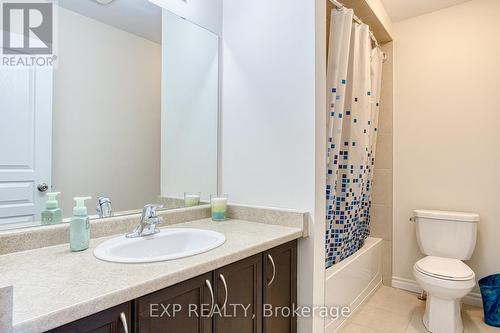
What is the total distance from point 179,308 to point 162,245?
0.45 meters

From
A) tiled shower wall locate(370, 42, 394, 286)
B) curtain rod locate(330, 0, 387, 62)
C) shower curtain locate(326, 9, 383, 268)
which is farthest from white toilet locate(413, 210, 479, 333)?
curtain rod locate(330, 0, 387, 62)

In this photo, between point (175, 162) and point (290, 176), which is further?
point (175, 162)

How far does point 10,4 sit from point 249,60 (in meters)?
1.12

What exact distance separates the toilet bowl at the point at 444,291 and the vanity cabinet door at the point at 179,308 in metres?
1.65

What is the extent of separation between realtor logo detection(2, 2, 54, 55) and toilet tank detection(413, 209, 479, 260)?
9.00ft

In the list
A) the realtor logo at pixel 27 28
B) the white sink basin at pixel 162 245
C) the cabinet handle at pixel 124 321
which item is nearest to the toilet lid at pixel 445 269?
the white sink basin at pixel 162 245

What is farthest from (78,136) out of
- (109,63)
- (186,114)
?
(186,114)

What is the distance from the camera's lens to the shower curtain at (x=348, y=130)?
1959 mm

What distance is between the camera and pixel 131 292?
30.5 inches

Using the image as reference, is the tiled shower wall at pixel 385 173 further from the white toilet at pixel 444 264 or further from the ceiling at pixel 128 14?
the ceiling at pixel 128 14

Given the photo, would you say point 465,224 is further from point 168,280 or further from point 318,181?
point 168,280

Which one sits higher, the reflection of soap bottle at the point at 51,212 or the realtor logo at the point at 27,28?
the realtor logo at the point at 27,28

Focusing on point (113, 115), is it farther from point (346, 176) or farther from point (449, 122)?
point (449, 122)

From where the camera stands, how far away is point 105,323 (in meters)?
0.75
